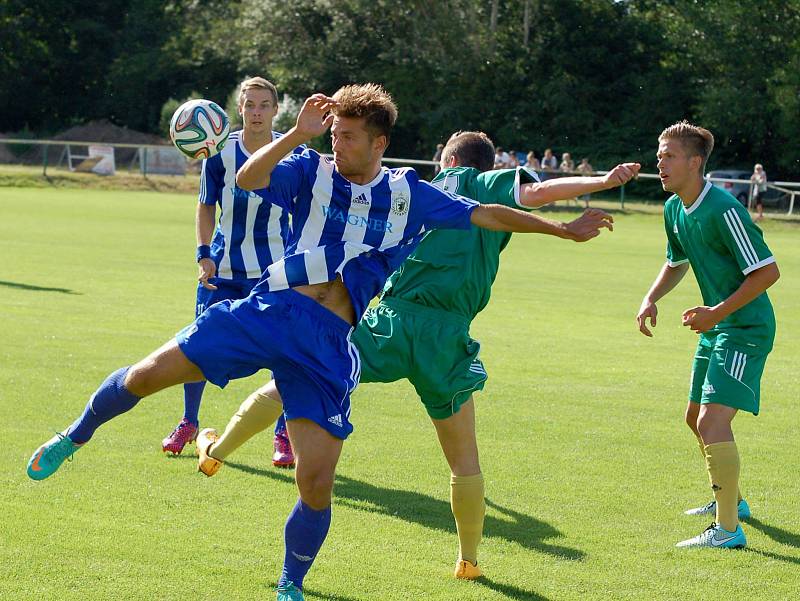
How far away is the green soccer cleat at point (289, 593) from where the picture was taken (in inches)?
182

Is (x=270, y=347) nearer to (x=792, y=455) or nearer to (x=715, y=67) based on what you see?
(x=792, y=455)

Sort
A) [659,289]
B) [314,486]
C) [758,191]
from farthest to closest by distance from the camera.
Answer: [758,191] < [659,289] < [314,486]

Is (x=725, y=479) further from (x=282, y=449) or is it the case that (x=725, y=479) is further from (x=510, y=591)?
(x=282, y=449)

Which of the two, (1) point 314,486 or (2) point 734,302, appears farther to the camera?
(2) point 734,302

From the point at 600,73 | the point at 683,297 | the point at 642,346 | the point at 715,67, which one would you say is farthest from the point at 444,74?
the point at 642,346

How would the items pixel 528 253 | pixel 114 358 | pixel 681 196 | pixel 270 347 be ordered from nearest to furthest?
pixel 270 347 < pixel 681 196 < pixel 114 358 < pixel 528 253

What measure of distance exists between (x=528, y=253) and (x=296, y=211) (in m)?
19.2

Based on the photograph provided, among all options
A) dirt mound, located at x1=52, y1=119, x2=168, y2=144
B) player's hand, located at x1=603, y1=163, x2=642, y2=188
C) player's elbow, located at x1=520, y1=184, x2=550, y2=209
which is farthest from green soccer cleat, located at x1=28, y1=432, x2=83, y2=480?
dirt mound, located at x1=52, y1=119, x2=168, y2=144

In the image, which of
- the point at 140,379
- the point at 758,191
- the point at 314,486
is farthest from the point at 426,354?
the point at 758,191

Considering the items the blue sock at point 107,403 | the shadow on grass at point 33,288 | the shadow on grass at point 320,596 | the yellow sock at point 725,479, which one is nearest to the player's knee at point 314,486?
the shadow on grass at point 320,596

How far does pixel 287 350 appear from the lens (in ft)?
15.2

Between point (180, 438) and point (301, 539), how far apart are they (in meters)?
2.80

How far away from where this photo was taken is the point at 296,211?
191 inches

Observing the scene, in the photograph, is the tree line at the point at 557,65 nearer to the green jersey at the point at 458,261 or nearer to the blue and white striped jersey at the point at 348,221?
the green jersey at the point at 458,261
